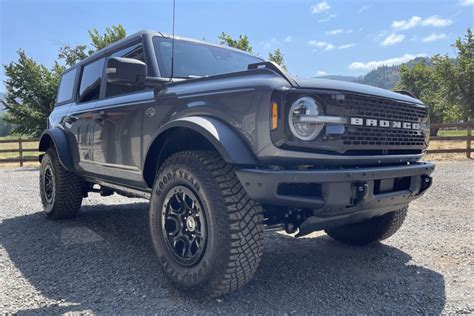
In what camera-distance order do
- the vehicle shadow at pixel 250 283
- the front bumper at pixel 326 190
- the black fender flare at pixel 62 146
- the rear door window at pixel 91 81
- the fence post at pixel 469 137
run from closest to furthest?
the front bumper at pixel 326 190 → the vehicle shadow at pixel 250 283 → the rear door window at pixel 91 81 → the black fender flare at pixel 62 146 → the fence post at pixel 469 137

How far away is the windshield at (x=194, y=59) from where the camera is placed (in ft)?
10.5

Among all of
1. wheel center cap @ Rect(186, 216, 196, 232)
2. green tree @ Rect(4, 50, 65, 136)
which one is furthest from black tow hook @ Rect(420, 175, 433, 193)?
green tree @ Rect(4, 50, 65, 136)

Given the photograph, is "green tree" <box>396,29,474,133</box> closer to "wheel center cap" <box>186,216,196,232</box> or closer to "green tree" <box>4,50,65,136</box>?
"green tree" <box>4,50,65,136</box>

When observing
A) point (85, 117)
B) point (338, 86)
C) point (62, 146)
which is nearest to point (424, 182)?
point (338, 86)

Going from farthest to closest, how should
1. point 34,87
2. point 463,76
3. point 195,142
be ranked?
point 463,76
point 34,87
point 195,142

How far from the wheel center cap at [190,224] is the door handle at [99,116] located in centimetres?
165

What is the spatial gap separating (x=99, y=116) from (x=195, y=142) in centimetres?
140

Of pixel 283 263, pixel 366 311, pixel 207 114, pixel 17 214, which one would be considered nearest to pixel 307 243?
pixel 283 263

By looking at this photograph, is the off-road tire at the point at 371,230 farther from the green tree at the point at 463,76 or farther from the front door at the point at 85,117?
the green tree at the point at 463,76

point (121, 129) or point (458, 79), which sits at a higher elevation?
point (458, 79)

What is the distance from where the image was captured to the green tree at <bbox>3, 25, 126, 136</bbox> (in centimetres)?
1622

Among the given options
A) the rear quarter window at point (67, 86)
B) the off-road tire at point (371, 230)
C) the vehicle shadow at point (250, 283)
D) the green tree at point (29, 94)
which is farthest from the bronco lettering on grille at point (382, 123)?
the green tree at point (29, 94)

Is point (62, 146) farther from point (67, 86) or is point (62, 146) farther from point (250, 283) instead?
point (250, 283)

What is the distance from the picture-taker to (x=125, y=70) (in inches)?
105
